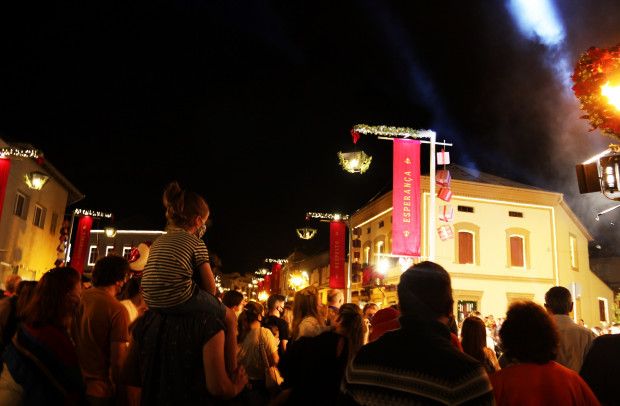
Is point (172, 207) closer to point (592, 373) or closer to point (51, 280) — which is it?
point (51, 280)

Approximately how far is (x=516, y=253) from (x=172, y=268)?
27.5 metres

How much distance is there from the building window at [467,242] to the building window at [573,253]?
6499 mm

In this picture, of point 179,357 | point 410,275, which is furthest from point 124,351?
point 410,275

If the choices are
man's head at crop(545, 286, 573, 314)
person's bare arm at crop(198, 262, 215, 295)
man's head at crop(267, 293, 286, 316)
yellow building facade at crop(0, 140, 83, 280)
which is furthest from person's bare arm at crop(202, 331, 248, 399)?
yellow building facade at crop(0, 140, 83, 280)

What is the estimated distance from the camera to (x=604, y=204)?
34.6 metres

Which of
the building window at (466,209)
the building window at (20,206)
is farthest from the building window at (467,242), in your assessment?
the building window at (20,206)

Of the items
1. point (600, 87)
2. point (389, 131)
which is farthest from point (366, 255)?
point (600, 87)

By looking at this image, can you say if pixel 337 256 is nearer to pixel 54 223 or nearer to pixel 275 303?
pixel 54 223

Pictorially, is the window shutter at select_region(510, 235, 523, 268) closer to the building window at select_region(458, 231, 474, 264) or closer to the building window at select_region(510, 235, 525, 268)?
the building window at select_region(510, 235, 525, 268)

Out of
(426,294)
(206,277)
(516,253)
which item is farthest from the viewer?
(516,253)

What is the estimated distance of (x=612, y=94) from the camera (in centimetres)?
535

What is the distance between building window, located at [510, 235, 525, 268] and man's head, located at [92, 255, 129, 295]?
1028 inches

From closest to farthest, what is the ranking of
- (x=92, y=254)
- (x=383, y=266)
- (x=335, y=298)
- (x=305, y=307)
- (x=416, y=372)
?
(x=416, y=372) < (x=305, y=307) < (x=335, y=298) < (x=383, y=266) < (x=92, y=254)

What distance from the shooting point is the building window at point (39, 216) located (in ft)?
93.1
